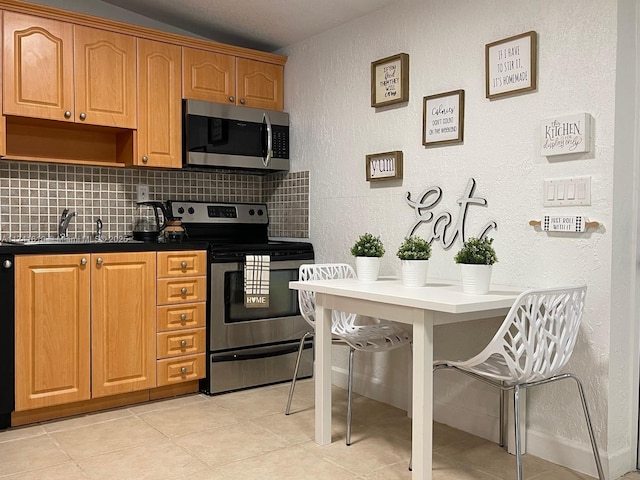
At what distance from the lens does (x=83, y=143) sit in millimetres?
3604

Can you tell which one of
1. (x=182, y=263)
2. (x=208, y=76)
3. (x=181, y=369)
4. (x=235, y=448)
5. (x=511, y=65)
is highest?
(x=208, y=76)

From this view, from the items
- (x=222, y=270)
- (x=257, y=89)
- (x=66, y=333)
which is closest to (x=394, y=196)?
(x=222, y=270)

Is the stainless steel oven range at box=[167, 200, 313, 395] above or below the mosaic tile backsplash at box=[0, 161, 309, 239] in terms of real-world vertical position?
below

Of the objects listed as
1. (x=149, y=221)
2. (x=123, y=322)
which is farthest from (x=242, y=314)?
(x=149, y=221)

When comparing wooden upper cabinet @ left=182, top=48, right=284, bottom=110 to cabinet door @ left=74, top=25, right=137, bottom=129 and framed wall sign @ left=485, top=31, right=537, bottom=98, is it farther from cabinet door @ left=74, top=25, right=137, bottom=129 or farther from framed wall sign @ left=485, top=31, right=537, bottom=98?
framed wall sign @ left=485, top=31, right=537, bottom=98

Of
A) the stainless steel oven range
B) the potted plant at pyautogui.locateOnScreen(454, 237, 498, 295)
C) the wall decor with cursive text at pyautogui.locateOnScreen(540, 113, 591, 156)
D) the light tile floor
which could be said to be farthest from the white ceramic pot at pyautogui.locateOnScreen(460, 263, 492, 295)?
the stainless steel oven range

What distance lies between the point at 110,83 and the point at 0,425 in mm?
1884

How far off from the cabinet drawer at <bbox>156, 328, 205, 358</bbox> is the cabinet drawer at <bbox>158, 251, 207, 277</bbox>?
1.09 feet

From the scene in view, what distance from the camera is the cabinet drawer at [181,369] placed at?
3.33 m

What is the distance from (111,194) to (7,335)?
46.0 inches

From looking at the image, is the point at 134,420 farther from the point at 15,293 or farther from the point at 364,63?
the point at 364,63

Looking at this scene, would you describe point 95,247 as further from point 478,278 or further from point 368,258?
point 478,278

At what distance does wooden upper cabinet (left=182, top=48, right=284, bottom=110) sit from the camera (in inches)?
145

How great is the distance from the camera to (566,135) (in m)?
2.43
